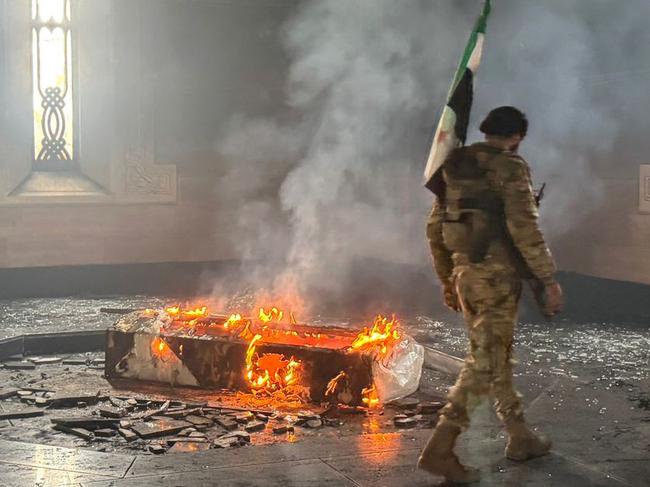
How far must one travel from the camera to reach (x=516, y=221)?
182 inches

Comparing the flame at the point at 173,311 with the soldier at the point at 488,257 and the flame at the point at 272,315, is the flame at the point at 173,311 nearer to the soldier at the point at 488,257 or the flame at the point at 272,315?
the flame at the point at 272,315

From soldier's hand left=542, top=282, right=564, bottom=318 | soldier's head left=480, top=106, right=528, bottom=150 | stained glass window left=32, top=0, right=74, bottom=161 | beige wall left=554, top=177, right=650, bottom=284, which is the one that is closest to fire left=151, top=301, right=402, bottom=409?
soldier's hand left=542, top=282, right=564, bottom=318

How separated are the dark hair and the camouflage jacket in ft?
0.31

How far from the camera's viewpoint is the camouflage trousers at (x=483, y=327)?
4715 mm

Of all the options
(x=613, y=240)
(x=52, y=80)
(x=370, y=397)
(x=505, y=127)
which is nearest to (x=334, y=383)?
(x=370, y=397)

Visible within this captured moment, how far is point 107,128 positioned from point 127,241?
1764 millimetres

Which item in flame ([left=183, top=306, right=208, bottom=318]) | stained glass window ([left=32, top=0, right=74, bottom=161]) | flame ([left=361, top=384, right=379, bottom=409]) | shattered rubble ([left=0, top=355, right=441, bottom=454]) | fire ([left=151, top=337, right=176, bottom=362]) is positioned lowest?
shattered rubble ([left=0, top=355, right=441, bottom=454])

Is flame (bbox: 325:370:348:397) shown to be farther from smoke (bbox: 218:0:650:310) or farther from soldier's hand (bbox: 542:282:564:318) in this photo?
smoke (bbox: 218:0:650:310)

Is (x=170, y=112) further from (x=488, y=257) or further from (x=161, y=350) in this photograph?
(x=488, y=257)

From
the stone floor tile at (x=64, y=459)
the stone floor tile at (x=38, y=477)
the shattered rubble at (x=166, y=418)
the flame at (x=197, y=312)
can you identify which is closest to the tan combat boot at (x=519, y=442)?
the shattered rubble at (x=166, y=418)

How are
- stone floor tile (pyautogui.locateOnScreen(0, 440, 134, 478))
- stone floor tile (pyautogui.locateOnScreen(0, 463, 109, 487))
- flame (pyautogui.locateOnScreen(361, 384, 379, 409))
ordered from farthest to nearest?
flame (pyautogui.locateOnScreen(361, 384, 379, 409)), stone floor tile (pyautogui.locateOnScreen(0, 440, 134, 478)), stone floor tile (pyautogui.locateOnScreen(0, 463, 109, 487))

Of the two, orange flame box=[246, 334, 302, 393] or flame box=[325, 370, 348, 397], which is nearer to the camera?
flame box=[325, 370, 348, 397]

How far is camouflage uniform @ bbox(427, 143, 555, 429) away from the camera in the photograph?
463cm

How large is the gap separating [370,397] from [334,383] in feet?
0.88
